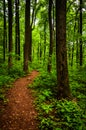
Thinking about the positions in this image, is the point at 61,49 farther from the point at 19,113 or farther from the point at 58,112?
the point at 19,113

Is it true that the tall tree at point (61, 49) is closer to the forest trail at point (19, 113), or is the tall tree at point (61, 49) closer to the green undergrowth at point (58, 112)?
the green undergrowth at point (58, 112)

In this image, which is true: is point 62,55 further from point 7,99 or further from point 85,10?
point 85,10

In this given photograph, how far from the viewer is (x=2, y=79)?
1158cm

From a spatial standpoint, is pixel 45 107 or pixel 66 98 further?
pixel 66 98

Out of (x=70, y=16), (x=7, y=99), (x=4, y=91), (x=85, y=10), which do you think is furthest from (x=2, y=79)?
(x=70, y=16)

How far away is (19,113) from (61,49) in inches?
134

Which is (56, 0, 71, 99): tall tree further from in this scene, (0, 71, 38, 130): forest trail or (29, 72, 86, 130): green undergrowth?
(0, 71, 38, 130): forest trail

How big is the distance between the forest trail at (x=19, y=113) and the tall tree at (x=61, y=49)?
163 centimetres

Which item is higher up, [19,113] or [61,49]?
[61,49]

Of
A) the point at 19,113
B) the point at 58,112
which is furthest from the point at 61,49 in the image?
the point at 19,113

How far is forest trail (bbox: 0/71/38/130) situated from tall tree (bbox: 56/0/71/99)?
1633mm

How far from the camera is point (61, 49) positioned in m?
8.35

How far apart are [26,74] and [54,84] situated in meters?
5.19

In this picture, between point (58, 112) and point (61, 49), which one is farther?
point (61, 49)
